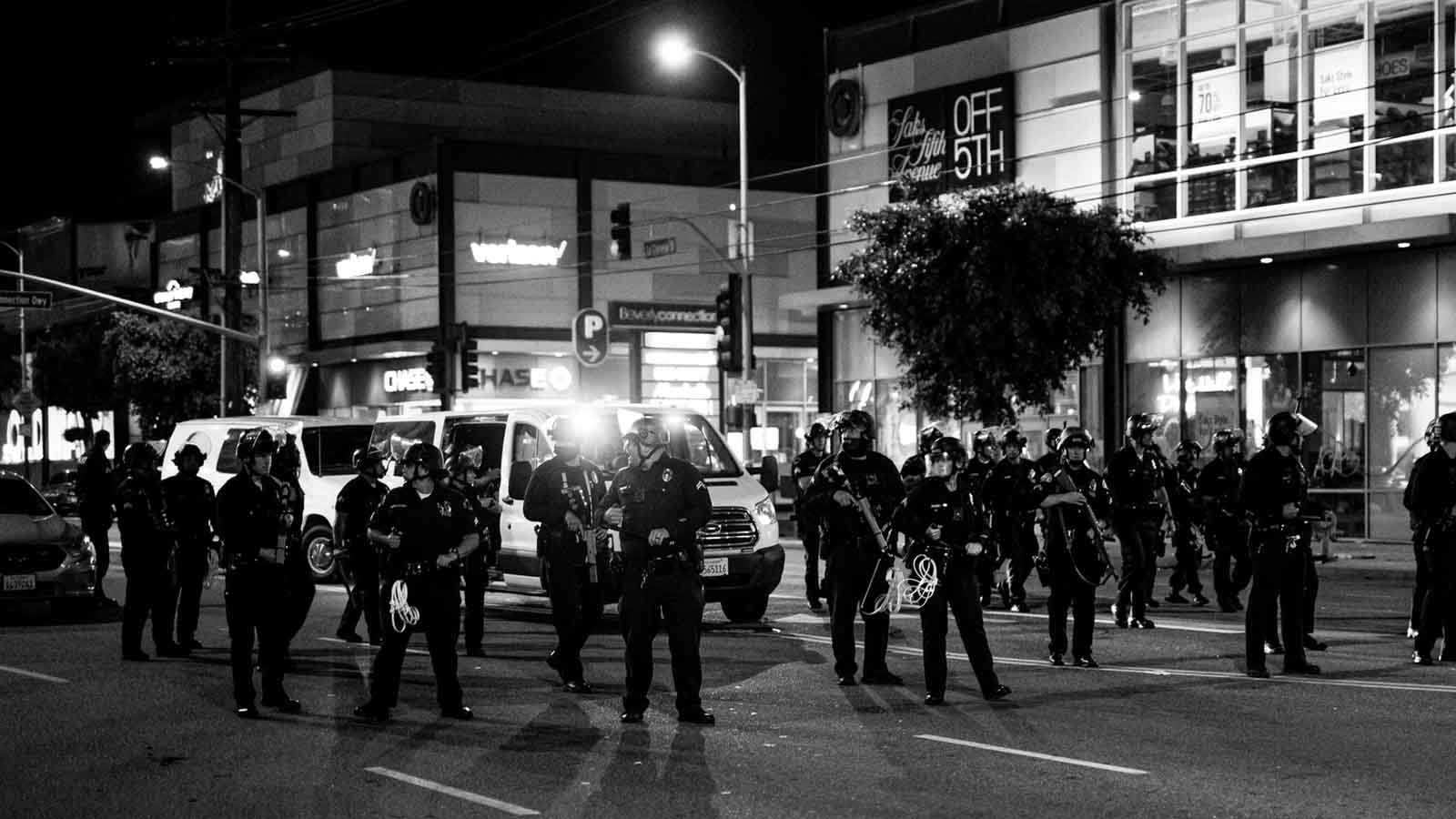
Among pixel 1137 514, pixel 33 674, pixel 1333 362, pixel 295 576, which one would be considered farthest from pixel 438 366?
pixel 295 576

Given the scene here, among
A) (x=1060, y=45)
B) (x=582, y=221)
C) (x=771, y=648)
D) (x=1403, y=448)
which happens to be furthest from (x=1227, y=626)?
(x=582, y=221)

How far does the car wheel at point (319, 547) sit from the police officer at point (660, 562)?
12.8 metres

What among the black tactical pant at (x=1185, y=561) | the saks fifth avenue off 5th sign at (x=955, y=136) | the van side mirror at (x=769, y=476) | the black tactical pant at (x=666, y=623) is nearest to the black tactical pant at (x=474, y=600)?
the black tactical pant at (x=666, y=623)

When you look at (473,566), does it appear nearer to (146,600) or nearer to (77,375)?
(146,600)

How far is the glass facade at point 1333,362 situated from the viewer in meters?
28.2

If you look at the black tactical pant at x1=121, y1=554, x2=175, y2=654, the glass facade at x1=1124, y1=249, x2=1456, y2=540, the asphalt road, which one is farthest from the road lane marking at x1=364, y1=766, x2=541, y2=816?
the glass facade at x1=1124, y1=249, x2=1456, y2=540

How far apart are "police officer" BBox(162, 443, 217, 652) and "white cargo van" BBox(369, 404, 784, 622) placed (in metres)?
2.41

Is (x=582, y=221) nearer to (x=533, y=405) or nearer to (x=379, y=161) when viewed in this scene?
(x=379, y=161)

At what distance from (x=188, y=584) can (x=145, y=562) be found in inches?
15.9

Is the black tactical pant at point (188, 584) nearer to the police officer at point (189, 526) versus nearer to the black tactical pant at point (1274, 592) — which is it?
the police officer at point (189, 526)

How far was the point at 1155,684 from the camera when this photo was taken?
12273 mm

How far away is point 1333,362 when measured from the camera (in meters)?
29.4

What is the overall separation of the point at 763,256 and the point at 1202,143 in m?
28.7

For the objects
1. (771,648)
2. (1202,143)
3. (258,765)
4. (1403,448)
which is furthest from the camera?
(1202,143)
